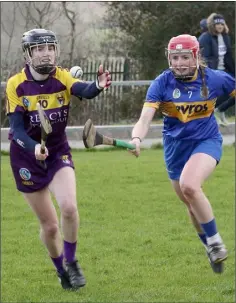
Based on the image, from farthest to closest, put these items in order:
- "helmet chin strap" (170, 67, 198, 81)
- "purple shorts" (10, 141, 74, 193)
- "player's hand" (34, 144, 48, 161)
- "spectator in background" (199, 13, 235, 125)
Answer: "spectator in background" (199, 13, 235, 125) < "purple shorts" (10, 141, 74, 193) < "helmet chin strap" (170, 67, 198, 81) < "player's hand" (34, 144, 48, 161)

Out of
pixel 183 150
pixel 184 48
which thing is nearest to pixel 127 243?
pixel 183 150

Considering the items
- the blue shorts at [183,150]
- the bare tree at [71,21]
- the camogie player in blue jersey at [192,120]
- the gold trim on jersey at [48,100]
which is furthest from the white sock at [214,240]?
the bare tree at [71,21]

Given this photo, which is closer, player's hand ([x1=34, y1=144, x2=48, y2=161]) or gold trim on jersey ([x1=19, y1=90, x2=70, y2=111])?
player's hand ([x1=34, y1=144, x2=48, y2=161])

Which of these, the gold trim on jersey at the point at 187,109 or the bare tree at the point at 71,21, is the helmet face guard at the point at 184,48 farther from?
the bare tree at the point at 71,21

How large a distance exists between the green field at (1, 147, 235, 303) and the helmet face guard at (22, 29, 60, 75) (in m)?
2.10

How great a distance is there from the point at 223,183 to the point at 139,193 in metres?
1.45

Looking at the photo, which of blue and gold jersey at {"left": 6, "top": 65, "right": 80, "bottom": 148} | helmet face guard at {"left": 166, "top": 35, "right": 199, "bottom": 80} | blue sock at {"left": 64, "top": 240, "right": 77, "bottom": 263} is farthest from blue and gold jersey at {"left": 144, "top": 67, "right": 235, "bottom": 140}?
blue sock at {"left": 64, "top": 240, "right": 77, "bottom": 263}

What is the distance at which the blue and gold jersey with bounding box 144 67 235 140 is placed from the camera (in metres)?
7.82

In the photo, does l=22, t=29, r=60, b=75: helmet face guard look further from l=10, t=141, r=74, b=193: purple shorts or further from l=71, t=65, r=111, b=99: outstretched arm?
l=10, t=141, r=74, b=193: purple shorts

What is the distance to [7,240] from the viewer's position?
10492 mm

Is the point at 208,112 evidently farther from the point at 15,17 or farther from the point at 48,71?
the point at 15,17

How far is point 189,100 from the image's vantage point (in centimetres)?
781

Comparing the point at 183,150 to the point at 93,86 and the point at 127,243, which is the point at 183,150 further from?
the point at 127,243

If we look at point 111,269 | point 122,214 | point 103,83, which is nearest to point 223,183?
point 122,214
